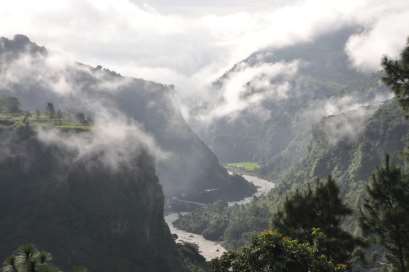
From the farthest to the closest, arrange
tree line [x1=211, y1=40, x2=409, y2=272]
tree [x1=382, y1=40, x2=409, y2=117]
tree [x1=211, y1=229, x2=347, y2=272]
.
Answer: tree [x1=382, y1=40, x2=409, y2=117] < tree line [x1=211, y1=40, x2=409, y2=272] < tree [x1=211, y1=229, x2=347, y2=272]

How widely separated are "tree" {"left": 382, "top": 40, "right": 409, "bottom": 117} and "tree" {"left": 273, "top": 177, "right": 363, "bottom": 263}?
2118 cm

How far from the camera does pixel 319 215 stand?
74.7 meters

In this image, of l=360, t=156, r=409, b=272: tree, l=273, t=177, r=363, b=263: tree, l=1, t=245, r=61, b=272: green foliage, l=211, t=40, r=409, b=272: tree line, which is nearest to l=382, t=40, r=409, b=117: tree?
l=211, t=40, r=409, b=272: tree line

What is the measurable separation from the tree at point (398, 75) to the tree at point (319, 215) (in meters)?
21.2

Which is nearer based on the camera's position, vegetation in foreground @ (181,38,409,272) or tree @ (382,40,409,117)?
vegetation in foreground @ (181,38,409,272)

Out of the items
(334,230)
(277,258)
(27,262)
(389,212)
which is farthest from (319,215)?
(27,262)

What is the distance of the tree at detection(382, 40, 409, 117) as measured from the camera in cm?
5678

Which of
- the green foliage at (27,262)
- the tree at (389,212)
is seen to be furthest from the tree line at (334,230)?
the green foliage at (27,262)

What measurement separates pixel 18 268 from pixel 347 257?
139ft

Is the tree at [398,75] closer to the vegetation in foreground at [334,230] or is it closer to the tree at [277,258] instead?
the vegetation in foreground at [334,230]

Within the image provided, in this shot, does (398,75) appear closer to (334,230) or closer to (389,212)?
(389,212)

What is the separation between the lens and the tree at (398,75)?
56.8m

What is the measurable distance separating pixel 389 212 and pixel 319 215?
12447mm

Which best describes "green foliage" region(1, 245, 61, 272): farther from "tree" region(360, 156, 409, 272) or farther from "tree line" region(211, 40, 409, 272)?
"tree" region(360, 156, 409, 272)
